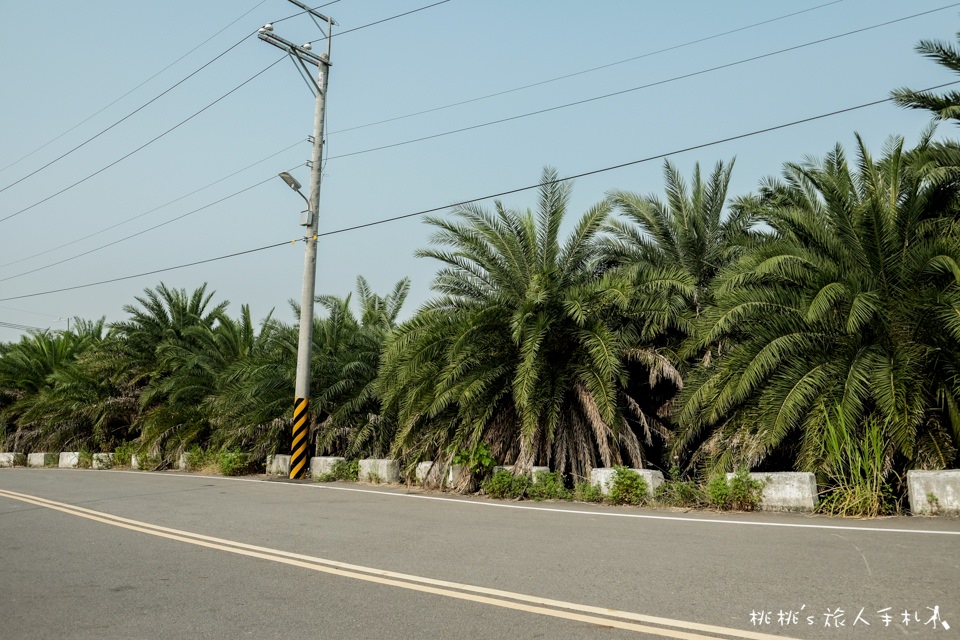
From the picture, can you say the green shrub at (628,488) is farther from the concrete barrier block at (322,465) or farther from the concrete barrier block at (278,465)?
the concrete barrier block at (278,465)

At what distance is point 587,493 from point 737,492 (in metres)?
2.58

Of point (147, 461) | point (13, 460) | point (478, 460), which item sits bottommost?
point (13, 460)

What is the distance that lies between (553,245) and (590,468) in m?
4.70

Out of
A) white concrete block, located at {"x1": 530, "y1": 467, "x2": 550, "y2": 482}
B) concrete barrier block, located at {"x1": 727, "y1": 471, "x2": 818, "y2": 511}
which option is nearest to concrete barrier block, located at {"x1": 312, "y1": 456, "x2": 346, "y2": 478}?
white concrete block, located at {"x1": 530, "y1": 467, "x2": 550, "y2": 482}

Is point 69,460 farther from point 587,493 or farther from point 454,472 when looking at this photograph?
point 587,493

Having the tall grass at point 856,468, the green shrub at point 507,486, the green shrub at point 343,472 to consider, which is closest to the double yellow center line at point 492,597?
the green shrub at point 507,486

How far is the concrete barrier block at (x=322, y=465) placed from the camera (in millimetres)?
18094

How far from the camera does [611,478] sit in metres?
12.4

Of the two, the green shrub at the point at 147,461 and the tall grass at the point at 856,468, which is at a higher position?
the tall grass at the point at 856,468

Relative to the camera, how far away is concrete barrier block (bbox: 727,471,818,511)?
34.3ft

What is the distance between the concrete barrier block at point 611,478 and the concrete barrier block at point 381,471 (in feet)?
17.4

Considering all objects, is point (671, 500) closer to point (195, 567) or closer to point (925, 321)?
point (925, 321)

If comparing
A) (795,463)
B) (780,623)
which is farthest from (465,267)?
(780,623)

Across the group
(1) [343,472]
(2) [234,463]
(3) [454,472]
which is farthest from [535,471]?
(2) [234,463]
